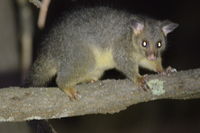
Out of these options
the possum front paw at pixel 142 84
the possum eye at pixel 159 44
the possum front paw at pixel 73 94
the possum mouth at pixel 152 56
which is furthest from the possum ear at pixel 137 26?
the possum front paw at pixel 73 94

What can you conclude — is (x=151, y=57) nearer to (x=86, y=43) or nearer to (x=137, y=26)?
(x=137, y=26)

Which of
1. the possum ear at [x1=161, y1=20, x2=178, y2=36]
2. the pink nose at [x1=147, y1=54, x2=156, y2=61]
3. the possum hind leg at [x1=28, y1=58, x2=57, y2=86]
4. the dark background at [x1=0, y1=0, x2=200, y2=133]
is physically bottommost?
the dark background at [x1=0, y1=0, x2=200, y2=133]

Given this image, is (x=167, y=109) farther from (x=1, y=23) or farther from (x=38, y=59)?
(x=38, y=59)

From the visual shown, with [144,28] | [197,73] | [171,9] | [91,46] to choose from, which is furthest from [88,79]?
[171,9]

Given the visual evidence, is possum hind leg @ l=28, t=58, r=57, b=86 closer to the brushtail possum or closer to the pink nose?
the brushtail possum

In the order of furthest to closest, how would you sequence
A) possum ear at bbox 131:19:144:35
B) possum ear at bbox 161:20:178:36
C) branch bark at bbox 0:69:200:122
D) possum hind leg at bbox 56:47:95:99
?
possum ear at bbox 161:20:178:36, possum ear at bbox 131:19:144:35, possum hind leg at bbox 56:47:95:99, branch bark at bbox 0:69:200:122

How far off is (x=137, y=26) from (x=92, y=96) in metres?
1.36

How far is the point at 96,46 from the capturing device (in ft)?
18.2

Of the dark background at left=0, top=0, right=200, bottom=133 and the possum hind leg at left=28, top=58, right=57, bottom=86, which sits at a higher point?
the possum hind leg at left=28, top=58, right=57, bottom=86

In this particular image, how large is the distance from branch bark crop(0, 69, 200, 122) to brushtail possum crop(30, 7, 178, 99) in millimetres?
342

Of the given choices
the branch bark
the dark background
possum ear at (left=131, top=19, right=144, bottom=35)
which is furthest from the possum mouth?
the dark background

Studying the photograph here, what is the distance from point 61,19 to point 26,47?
0.86 m

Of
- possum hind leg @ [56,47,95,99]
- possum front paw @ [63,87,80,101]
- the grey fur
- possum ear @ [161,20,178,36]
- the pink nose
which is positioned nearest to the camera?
possum front paw @ [63,87,80,101]

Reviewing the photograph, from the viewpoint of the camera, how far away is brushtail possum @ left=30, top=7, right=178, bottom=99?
542cm
